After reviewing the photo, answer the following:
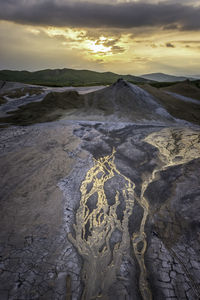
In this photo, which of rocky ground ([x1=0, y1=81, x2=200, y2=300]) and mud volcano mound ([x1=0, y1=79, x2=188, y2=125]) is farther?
mud volcano mound ([x1=0, y1=79, x2=188, y2=125])

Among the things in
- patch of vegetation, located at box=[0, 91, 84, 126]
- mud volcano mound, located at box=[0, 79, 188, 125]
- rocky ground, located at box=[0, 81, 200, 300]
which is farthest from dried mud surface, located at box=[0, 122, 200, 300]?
mud volcano mound, located at box=[0, 79, 188, 125]

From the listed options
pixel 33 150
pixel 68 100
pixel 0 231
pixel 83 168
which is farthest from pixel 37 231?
pixel 68 100

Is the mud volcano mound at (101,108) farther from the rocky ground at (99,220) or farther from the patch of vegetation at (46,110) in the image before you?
the rocky ground at (99,220)

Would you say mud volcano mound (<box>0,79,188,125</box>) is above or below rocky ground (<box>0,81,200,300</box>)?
above

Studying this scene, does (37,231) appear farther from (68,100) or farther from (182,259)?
(68,100)

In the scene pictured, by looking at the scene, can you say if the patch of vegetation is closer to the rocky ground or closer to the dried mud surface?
the rocky ground

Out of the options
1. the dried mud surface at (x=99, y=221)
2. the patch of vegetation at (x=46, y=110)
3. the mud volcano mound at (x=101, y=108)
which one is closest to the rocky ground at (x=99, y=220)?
the dried mud surface at (x=99, y=221)
